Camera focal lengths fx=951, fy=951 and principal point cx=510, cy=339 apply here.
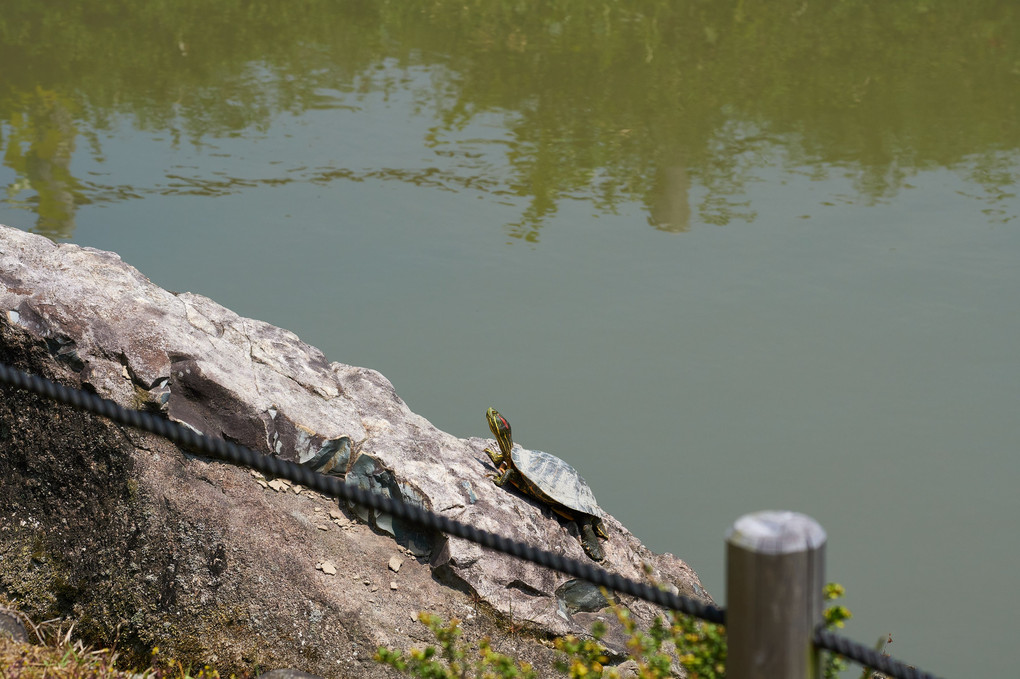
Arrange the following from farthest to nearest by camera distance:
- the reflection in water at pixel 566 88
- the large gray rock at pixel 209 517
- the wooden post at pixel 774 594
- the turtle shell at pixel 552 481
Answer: the reflection in water at pixel 566 88
the turtle shell at pixel 552 481
the large gray rock at pixel 209 517
the wooden post at pixel 774 594

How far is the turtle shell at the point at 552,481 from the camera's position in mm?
3070

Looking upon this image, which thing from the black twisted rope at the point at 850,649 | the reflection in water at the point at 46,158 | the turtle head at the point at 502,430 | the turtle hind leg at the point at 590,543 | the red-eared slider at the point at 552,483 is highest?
the black twisted rope at the point at 850,649

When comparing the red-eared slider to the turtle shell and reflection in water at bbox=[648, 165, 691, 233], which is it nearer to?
the turtle shell

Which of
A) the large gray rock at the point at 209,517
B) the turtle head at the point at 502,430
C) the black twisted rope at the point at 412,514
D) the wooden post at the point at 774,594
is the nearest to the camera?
the wooden post at the point at 774,594

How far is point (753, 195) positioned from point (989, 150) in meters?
2.10

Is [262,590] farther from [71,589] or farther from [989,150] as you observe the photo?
[989,150]

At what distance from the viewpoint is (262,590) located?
245cm

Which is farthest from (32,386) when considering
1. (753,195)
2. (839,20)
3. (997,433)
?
(839,20)

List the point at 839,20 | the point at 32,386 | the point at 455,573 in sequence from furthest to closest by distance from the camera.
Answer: the point at 839,20
the point at 455,573
the point at 32,386

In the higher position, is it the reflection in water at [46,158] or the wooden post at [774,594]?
the wooden post at [774,594]

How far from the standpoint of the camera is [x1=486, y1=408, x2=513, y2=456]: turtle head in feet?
10.4

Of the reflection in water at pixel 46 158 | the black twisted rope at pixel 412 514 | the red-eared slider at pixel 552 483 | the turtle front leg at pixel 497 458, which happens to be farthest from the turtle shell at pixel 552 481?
the reflection in water at pixel 46 158

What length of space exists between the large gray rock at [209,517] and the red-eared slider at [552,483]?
87 mm

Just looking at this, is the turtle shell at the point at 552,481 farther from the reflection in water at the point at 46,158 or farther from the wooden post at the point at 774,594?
the reflection in water at the point at 46,158
